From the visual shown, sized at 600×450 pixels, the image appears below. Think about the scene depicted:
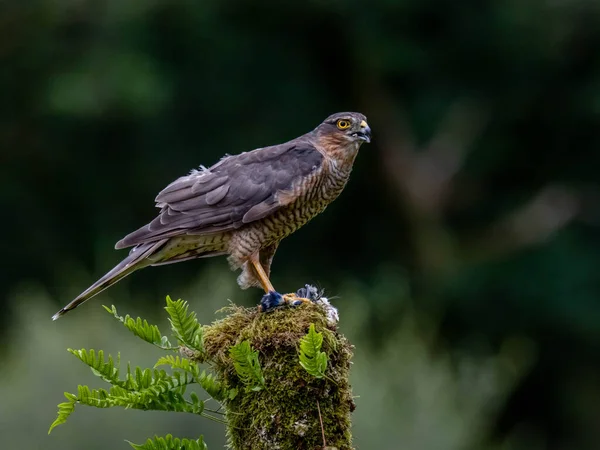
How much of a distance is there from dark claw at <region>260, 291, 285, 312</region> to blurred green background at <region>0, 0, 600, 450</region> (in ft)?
24.5

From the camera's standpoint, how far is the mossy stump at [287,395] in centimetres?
379

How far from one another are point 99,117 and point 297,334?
9.50 m

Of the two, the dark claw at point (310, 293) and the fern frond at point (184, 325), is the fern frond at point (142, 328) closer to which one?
the fern frond at point (184, 325)

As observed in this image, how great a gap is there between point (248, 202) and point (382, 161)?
29.7ft

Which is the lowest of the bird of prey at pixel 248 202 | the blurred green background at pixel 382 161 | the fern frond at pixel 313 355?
the fern frond at pixel 313 355

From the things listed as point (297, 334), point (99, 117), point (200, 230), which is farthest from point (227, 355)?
point (99, 117)

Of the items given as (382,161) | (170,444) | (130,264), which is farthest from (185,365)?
(382,161)

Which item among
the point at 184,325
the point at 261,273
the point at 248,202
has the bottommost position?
the point at 184,325

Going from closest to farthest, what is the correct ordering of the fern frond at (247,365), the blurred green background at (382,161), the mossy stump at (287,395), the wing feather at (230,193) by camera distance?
the fern frond at (247,365)
the mossy stump at (287,395)
the wing feather at (230,193)
the blurred green background at (382,161)

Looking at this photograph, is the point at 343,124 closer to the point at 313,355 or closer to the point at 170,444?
the point at 313,355

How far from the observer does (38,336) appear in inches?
384

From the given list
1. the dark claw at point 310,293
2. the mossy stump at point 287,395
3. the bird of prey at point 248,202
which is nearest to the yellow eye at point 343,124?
the bird of prey at point 248,202

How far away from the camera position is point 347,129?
18.0ft

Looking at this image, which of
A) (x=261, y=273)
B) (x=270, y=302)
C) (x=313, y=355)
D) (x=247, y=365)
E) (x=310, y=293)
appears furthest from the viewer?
(x=261, y=273)
